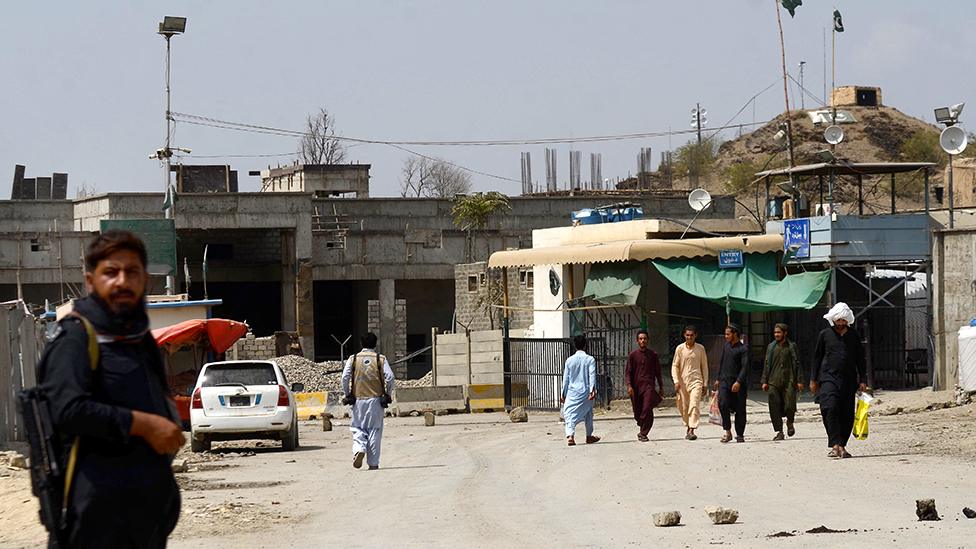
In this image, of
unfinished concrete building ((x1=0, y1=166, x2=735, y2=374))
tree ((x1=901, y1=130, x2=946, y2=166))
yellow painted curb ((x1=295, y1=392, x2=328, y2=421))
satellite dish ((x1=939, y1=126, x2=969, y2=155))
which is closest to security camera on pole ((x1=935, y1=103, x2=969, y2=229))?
satellite dish ((x1=939, y1=126, x2=969, y2=155))

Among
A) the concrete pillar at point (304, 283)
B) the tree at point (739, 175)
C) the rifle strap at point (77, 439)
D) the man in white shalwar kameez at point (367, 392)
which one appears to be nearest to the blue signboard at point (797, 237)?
the man in white shalwar kameez at point (367, 392)

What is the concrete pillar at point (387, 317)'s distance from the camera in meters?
52.7

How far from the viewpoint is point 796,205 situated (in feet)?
109

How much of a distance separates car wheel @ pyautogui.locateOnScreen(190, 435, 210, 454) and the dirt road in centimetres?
28

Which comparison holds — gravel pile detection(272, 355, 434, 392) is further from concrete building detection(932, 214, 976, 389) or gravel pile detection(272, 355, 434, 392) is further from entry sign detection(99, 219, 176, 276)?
concrete building detection(932, 214, 976, 389)

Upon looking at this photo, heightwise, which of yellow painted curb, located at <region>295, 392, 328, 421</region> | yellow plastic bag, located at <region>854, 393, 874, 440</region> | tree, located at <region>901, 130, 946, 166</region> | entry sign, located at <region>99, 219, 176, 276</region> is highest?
tree, located at <region>901, 130, 946, 166</region>

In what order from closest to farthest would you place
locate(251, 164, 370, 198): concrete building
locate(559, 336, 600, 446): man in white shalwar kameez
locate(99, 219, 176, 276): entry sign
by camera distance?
locate(559, 336, 600, 446): man in white shalwar kameez < locate(99, 219, 176, 276): entry sign < locate(251, 164, 370, 198): concrete building

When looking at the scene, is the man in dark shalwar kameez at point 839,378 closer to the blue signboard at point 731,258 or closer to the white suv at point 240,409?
the white suv at point 240,409

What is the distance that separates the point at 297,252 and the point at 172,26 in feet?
44.4

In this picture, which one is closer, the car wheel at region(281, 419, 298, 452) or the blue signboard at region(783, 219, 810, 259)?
the car wheel at region(281, 419, 298, 452)

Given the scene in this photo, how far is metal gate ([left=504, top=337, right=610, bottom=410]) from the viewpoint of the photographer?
1273 inches

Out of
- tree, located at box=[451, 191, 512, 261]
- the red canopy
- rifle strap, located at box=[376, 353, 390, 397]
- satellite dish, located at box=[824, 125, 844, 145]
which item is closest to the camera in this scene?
rifle strap, located at box=[376, 353, 390, 397]

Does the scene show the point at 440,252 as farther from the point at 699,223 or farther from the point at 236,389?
the point at 236,389

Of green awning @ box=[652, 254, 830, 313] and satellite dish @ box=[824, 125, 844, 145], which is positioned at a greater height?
satellite dish @ box=[824, 125, 844, 145]
